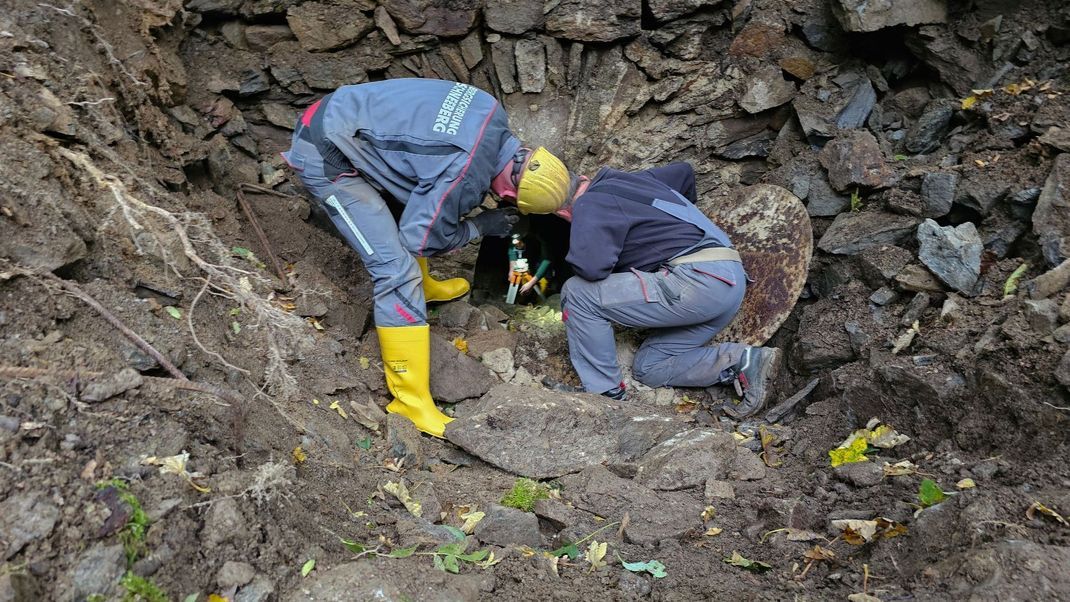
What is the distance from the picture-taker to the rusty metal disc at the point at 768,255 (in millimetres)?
4047

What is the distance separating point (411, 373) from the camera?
3.45m

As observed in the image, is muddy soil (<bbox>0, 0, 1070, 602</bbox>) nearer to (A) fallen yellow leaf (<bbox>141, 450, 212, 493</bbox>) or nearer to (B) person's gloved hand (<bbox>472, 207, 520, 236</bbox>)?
(A) fallen yellow leaf (<bbox>141, 450, 212, 493</bbox>)

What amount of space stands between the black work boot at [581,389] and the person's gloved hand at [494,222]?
34.9 inches

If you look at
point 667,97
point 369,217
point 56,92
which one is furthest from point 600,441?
point 56,92

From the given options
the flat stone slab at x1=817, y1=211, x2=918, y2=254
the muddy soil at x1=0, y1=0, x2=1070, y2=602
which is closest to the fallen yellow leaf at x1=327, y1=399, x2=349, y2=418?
the muddy soil at x1=0, y1=0, x2=1070, y2=602

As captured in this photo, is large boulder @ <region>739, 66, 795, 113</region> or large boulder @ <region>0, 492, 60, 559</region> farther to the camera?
large boulder @ <region>739, 66, 795, 113</region>

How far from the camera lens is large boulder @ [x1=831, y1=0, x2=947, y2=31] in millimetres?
4172

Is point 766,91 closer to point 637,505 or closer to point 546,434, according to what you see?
point 546,434

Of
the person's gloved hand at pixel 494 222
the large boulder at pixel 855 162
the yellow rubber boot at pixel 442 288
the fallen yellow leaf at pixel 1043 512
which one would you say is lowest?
the yellow rubber boot at pixel 442 288

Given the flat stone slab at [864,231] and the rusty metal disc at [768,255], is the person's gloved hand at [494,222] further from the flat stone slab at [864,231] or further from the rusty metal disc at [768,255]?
the flat stone slab at [864,231]

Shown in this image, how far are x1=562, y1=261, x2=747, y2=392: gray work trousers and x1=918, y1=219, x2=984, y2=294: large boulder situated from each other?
0.91 metres

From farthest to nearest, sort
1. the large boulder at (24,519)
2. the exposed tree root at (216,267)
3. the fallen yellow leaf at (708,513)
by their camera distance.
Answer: the exposed tree root at (216,267)
the fallen yellow leaf at (708,513)
the large boulder at (24,519)

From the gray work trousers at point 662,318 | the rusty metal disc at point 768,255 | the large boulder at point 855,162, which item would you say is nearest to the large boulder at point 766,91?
the large boulder at point 855,162

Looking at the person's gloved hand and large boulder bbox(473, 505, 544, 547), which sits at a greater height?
the person's gloved hand
